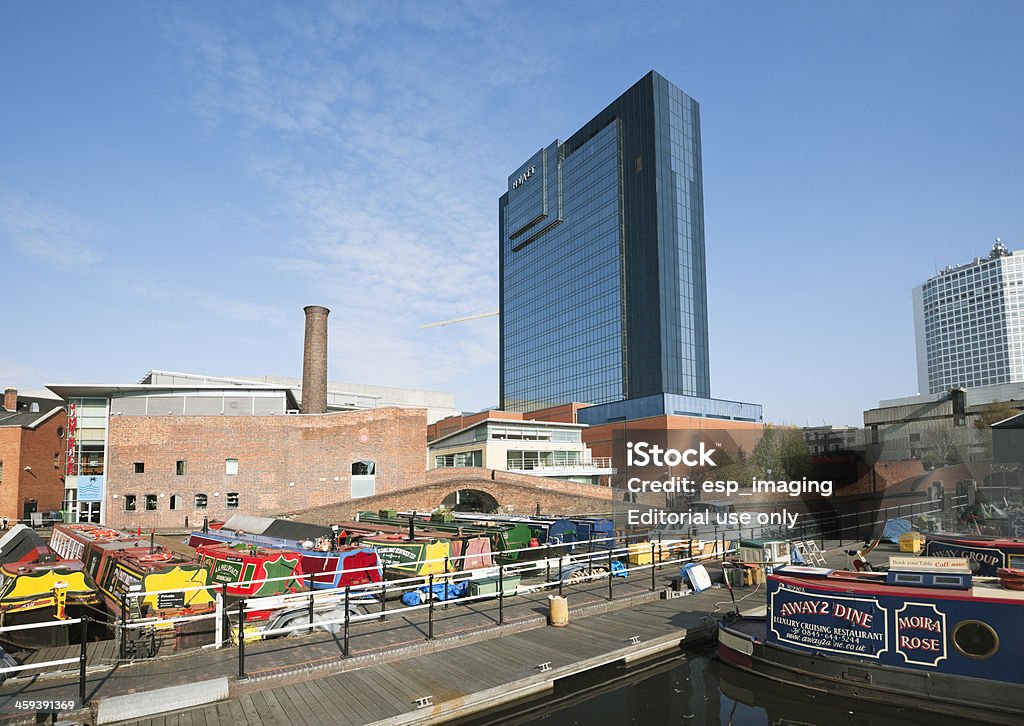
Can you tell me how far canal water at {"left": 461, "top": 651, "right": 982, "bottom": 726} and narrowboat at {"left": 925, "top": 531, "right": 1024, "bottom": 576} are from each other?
8405mm

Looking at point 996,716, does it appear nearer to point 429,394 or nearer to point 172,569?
point 172,569

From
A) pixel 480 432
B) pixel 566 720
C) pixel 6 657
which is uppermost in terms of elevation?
pixel 480 432

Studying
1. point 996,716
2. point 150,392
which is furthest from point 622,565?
point 150,392

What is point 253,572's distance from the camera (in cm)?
1486

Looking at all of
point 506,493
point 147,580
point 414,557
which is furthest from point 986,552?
point 506,493

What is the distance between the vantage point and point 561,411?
9738 cm

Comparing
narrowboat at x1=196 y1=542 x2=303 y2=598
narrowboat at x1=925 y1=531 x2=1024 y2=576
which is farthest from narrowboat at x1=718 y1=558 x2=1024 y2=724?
narrowboat at x1=196 y1=542 x2=303 y2=598

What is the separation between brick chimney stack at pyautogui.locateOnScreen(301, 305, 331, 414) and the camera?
4778 cm

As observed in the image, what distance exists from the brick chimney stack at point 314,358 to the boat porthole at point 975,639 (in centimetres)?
4316

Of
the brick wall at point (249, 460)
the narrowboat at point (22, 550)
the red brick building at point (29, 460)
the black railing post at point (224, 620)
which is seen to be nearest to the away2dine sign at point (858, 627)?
the black railing post at point (224, 620)

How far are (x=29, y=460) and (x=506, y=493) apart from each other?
32.4m

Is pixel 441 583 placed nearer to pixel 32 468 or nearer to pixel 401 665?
pixel 401 665

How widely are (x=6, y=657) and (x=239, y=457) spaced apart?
33.3m

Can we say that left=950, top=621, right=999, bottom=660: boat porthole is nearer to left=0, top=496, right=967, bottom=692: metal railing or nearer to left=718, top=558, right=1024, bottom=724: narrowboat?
left=718, top=558, right=1024, bottom=724: narrowboat
